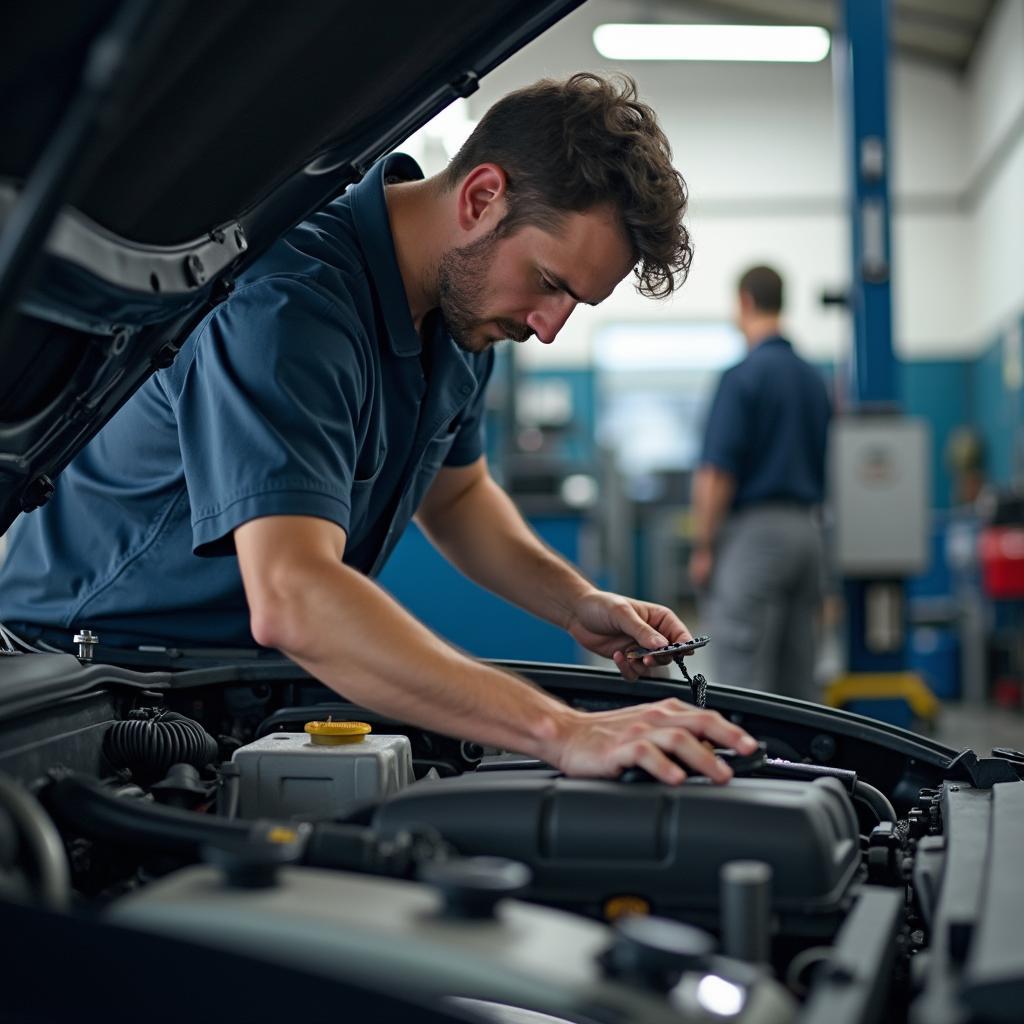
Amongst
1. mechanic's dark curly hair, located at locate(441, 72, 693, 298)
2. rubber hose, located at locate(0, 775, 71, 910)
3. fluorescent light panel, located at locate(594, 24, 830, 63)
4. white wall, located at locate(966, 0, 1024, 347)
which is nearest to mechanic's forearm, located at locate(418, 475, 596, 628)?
mechanic's dark curly hair, located at locate(441, 72, 693, 298)

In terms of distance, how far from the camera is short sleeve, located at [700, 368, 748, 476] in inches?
163

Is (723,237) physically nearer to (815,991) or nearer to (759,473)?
(759,473)

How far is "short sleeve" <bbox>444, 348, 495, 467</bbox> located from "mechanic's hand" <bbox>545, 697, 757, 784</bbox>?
87cm

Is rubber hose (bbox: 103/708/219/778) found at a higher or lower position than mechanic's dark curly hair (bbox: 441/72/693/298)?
lower

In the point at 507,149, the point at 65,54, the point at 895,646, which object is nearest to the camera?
the point at 65,54

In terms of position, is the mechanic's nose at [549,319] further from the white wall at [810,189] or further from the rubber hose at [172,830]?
the white wall at [810,189]

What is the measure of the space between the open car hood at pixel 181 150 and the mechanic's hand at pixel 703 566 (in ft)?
9.88

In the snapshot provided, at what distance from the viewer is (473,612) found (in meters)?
5.16

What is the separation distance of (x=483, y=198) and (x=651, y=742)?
28.2 inches

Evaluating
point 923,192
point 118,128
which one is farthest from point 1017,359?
point 118,128

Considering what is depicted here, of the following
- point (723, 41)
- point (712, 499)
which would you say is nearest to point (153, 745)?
point (712, 499)

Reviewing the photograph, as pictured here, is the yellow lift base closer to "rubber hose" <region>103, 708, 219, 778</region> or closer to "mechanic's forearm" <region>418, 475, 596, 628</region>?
"mechanic's forearm" <region>418, 475, 596, 628</region>

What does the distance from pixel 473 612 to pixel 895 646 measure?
1.69m

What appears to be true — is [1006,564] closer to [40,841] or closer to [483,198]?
[483,198]
